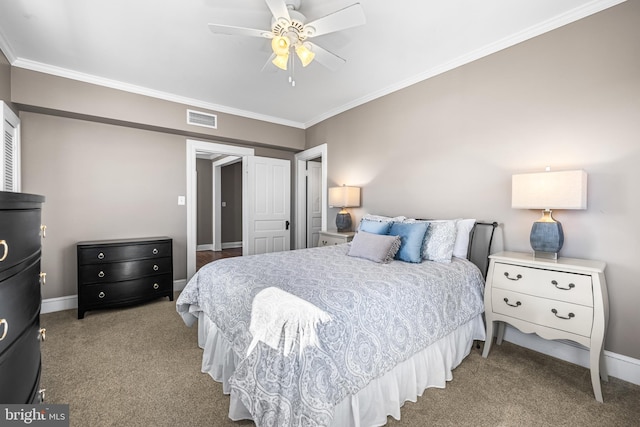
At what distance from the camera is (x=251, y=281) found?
173cm

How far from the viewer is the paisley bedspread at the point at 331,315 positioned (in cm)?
115

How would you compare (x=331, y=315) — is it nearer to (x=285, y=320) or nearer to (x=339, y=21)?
(x=285, y=320)

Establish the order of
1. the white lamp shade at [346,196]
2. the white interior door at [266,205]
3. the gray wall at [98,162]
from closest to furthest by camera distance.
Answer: the gray wall at [98,162] < the white lamp shade at [346,196] < the white interior door at [266,205]

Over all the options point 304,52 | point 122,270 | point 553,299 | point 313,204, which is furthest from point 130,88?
point 553,299

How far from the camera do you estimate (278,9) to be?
5.77ft

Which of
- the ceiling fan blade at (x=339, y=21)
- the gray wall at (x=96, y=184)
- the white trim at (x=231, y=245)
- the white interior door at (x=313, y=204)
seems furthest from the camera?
the white trim at (x=231, y=245)

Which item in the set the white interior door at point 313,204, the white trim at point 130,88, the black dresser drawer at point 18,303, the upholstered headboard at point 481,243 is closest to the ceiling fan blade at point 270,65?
the white trim at point 130,88

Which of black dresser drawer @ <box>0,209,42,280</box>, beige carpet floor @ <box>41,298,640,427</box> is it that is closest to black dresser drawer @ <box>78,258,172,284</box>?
beige carpet floor @ <box>41,298,640,427</box>

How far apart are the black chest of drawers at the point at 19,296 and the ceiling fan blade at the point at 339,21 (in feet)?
5.94

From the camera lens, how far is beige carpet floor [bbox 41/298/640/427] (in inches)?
61.7

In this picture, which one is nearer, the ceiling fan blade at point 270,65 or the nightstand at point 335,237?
the ceiling fan blade at point 270,65

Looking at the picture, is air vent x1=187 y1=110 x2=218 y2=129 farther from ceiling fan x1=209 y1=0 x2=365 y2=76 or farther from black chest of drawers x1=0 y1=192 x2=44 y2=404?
black chest of drawers x1=0 y1=192 x2=44 y2=404

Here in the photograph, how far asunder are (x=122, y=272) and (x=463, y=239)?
12.3 ft

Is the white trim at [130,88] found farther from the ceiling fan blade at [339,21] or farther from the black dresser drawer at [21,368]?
the black dresser drawer at [21,368]
